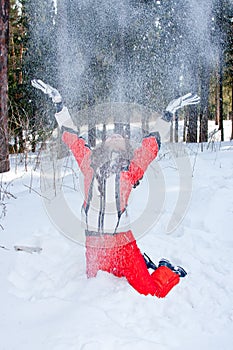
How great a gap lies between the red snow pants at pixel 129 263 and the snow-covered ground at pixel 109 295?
0.07 metres

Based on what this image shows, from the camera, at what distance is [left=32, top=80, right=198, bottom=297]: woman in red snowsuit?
235 cm

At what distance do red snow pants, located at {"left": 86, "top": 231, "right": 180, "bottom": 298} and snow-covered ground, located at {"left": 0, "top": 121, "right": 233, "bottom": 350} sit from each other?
0.07 meters

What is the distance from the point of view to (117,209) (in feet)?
7.79

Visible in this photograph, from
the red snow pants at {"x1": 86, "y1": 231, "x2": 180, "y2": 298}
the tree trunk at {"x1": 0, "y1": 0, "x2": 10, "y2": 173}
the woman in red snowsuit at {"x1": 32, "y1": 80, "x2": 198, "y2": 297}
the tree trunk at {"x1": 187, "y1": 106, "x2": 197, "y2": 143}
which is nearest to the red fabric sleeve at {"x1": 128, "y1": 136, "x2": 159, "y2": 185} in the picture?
the woman in red snowsuit at {"x1": 32, "y1": 80, "x2": 198, "y2": 297}

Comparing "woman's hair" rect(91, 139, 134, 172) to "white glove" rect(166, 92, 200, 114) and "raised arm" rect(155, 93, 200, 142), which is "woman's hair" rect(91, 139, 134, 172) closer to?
"raised arm" rect(155, 93, 200, 142)

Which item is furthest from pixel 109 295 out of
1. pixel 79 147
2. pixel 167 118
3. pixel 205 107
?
pixel 205 107

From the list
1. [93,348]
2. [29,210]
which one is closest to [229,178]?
[29,210]

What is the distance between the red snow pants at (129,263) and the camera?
2.37 meters

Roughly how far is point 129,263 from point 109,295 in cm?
25

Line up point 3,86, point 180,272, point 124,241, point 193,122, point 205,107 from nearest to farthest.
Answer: point 124,241, point 180,272, point 3,86, point 193,122, point 205,107

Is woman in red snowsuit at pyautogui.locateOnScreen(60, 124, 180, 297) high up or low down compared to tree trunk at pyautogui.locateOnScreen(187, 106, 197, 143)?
down

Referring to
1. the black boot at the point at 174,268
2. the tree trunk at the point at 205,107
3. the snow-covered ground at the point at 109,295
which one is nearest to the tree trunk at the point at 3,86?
the snow-covered ground at the point at 109,295

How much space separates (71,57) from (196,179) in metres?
8.83

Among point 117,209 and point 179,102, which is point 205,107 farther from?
point 117,209
